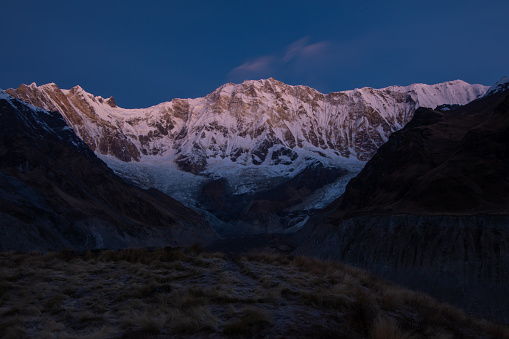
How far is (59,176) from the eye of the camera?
9444cm

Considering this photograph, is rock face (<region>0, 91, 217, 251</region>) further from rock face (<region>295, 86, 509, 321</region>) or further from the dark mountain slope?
the dark mountain slope

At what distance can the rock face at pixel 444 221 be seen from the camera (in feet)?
125

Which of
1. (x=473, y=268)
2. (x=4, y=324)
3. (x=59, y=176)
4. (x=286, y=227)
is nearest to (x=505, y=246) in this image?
(x=473, y=268)

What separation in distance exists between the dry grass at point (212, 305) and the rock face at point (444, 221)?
2196 centimetres

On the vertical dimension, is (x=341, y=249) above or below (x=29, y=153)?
below

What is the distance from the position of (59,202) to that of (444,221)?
71.1 meters

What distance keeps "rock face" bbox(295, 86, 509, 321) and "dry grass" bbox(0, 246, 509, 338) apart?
21958 mm

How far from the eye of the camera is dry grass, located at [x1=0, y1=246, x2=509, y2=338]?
347 inches

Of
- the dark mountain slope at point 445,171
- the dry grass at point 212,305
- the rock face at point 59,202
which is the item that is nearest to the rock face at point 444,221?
the dark mountain slope at point 445,171

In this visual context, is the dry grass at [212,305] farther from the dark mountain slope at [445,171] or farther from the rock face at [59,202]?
the rock face at [59,202]

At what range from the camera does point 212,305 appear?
419 inches

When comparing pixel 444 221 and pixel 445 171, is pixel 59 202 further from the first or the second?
pixel 445 171

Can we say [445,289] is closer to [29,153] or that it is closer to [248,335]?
[248,335]

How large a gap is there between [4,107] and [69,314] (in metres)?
125
